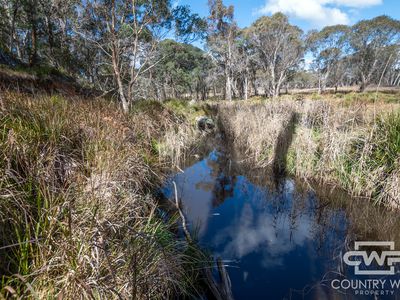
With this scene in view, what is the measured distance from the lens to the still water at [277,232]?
2490 millimetres

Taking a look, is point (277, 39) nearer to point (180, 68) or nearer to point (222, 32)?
point (222, 32)

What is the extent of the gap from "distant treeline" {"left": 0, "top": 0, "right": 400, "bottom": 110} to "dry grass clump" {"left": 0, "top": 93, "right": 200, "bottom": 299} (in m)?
4.75

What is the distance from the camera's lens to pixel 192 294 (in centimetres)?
209

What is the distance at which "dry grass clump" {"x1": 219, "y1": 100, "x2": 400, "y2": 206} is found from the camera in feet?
12.4

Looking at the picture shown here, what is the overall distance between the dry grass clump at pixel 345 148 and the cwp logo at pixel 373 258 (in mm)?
1069

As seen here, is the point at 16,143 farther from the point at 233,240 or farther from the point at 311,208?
the point at 311,208

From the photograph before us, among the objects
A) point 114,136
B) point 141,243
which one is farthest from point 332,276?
point 114,136

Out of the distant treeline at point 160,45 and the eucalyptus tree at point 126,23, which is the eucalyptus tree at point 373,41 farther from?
the eucalyptus tree at point 126,23

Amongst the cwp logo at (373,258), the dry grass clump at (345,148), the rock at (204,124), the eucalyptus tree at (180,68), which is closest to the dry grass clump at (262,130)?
the dry grass clump at (345,148)

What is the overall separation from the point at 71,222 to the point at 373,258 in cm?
342

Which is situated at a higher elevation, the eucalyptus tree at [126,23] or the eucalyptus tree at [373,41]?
the eucalyptus tree at [373,41]

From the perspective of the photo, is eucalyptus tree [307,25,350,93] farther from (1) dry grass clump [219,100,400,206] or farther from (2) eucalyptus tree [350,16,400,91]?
(1) dry grass clump [219,100,400,206]

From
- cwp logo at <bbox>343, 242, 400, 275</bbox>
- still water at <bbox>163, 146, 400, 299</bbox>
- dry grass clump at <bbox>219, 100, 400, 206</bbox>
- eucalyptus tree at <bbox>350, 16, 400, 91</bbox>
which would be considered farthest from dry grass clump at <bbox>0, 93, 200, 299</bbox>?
eucalyptus tree at <bbox>350, 16, 400, 91</bbox>

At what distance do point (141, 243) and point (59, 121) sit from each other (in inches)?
91.4
